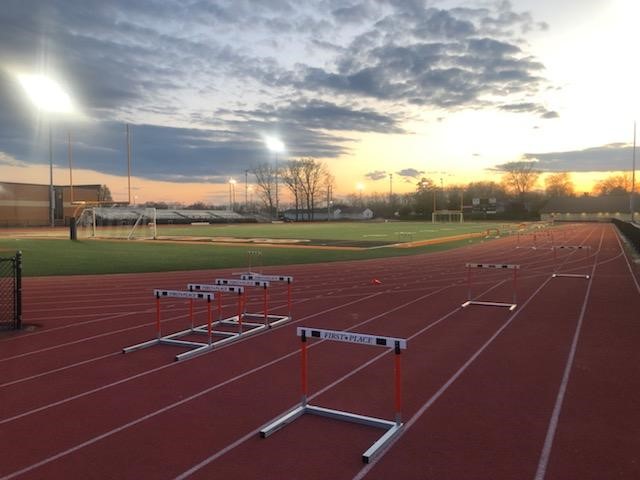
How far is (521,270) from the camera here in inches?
768

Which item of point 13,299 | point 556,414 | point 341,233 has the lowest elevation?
point 556,414

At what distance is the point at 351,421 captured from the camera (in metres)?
5.34

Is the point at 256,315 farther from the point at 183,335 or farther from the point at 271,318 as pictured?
the point at 183,335

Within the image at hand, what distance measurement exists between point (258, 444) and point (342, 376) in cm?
220

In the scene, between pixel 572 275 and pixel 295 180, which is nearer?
pixel 572 275

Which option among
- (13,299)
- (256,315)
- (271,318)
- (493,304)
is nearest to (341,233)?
(493,304)

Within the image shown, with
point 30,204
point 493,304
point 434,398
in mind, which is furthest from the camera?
point 30,204

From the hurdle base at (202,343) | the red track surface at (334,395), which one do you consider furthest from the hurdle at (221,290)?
the red track surface at (334,395)

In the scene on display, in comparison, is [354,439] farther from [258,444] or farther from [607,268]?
[607,268]

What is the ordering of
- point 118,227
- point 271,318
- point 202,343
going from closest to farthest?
1. point 202,343
2. point 271,318
3. point 118,227

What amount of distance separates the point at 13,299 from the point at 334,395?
8447 mm

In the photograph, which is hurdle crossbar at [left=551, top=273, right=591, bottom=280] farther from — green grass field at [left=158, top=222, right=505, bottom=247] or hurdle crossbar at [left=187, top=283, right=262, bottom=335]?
green grass field at [left=158, top=222, right=505, bottom=247]

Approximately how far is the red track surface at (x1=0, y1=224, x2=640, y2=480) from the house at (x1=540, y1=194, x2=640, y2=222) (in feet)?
328

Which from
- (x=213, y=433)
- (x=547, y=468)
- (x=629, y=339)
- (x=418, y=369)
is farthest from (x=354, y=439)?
(x=629, y=339)
